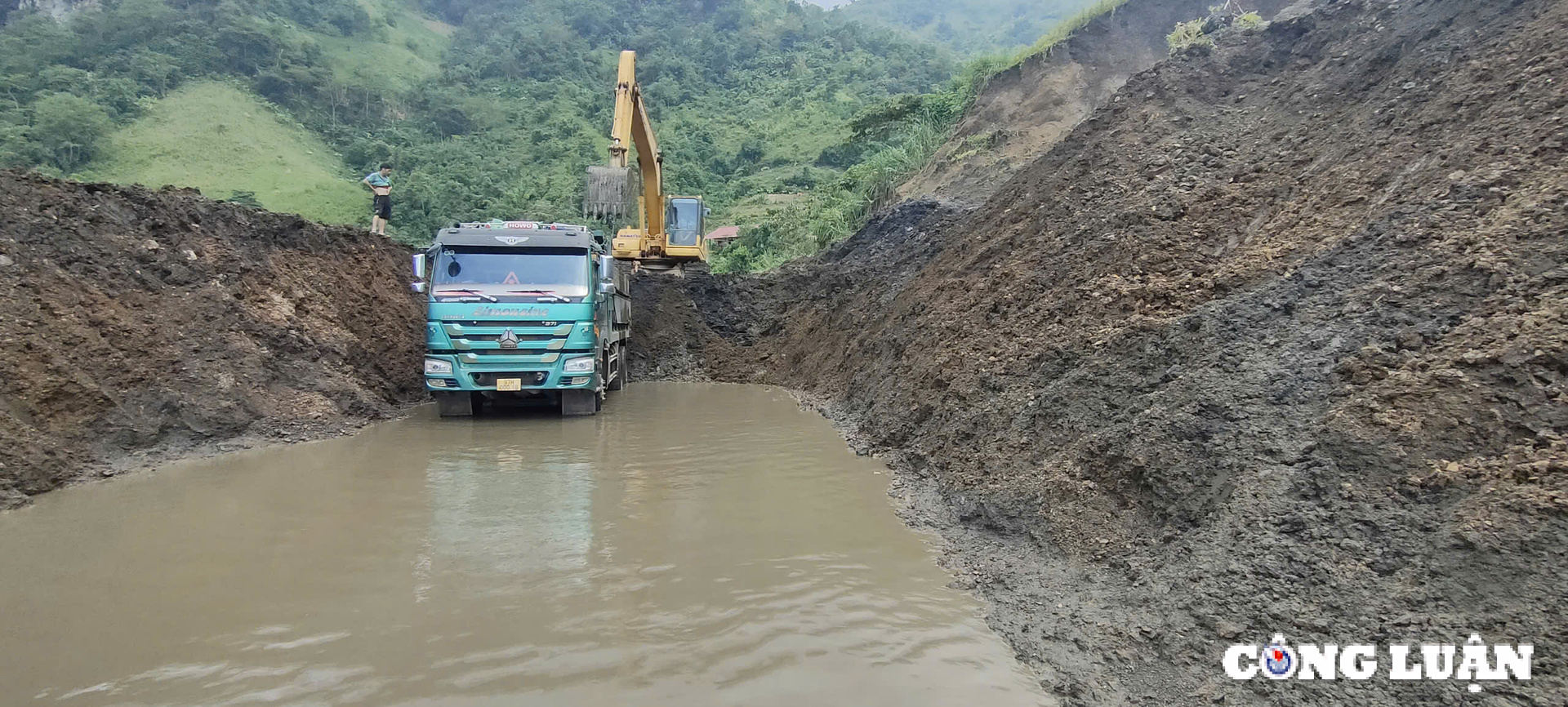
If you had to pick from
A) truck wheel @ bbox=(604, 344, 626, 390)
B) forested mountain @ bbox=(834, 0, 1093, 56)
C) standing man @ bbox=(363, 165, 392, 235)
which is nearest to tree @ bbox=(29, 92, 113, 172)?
standing man @ bbox=(363, 165, 392, 235)

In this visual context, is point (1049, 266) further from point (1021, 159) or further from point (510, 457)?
point (1021, 159)

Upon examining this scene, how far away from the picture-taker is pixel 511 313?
991 cm

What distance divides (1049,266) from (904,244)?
273 inches

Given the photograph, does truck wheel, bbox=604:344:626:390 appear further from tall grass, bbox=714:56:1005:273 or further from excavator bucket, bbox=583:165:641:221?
tall grass, bbox=714:56:1005:273

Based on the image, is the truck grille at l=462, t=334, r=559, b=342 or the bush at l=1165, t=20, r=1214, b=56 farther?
the bush at l=1165, t=20, r=1214, b=56

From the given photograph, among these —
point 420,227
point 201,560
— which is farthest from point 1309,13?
point 420,227

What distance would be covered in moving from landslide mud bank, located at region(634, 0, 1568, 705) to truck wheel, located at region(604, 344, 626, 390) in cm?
455

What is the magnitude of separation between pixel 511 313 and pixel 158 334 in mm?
3585

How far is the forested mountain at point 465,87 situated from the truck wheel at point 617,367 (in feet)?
74.8

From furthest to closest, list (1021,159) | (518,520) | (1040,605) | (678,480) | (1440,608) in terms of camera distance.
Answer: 1. (1021,159)
2. (678,480)
3. (518,520)
4. (1040,605)
5. (1440,608)

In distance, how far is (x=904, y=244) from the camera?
15.4 meters

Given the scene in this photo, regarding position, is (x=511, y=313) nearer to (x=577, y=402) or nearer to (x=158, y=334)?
(x=577, y=402)

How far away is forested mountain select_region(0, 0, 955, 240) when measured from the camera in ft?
125

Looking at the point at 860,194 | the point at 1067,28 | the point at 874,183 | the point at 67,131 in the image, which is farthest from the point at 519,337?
the point at 67,131
